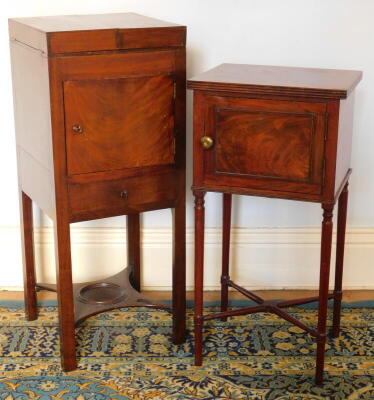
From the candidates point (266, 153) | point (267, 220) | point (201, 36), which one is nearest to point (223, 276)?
point (267, 220)

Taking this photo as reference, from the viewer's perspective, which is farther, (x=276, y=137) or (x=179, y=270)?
(x=179, y=270)

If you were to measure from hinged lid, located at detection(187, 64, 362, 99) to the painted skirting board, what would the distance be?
0.87 meters

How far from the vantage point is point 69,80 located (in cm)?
214

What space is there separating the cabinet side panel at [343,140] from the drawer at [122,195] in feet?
1.82

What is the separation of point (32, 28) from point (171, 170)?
65cm

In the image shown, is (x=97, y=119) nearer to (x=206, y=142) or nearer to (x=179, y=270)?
(x=206, y=142)

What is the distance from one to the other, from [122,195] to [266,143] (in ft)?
1.70

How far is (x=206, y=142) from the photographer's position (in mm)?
2215

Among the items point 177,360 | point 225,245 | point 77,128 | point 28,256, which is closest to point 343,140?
point 225,245

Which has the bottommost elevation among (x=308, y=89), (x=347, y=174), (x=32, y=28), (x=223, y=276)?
(x=223, y=276)

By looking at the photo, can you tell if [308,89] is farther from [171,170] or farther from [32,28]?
[32,28]

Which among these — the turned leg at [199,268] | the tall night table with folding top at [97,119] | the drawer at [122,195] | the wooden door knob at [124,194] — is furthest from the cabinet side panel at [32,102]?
the turned leg at [199,268]

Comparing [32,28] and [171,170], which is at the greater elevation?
[32,28]

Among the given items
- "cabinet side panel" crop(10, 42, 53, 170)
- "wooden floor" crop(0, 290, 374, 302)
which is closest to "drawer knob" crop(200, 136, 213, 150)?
"cabinet side panel" crop(10, 42, 53, 170)
